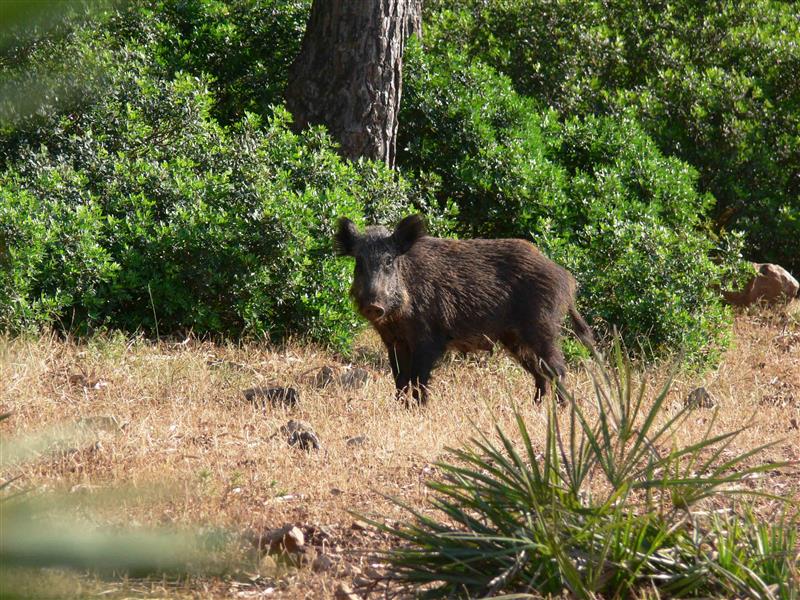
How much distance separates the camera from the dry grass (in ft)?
14.1

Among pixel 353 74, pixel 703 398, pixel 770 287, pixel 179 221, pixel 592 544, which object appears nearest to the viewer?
pixel 592 544

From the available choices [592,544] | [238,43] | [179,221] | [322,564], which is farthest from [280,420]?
[238,43]

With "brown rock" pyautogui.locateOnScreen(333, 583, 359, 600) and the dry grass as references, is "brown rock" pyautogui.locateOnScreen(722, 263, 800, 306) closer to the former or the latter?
the dry grass

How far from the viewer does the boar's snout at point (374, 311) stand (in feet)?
23.0

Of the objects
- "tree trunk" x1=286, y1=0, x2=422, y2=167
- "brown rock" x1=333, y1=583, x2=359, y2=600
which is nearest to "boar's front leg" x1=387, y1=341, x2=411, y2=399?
"tree trunk" x1=286, y1=0, x2=422, y2=167

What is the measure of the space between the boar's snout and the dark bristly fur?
13 cm

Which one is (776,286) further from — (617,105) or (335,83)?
(335,83)

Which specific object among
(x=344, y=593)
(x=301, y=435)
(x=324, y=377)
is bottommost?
(x=324, y=377)

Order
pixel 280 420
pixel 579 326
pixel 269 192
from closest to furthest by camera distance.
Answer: pixel 280 420 → pixel 579 326 → pixel 269 192

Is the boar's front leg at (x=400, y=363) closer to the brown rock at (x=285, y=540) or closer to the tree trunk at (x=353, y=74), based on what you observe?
the tree trunk at (x=353, y=74)

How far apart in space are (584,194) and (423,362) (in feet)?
11.3

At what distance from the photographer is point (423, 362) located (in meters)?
7.32

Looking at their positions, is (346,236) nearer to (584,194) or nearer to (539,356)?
(539,356)

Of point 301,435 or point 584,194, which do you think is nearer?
point 301,435
